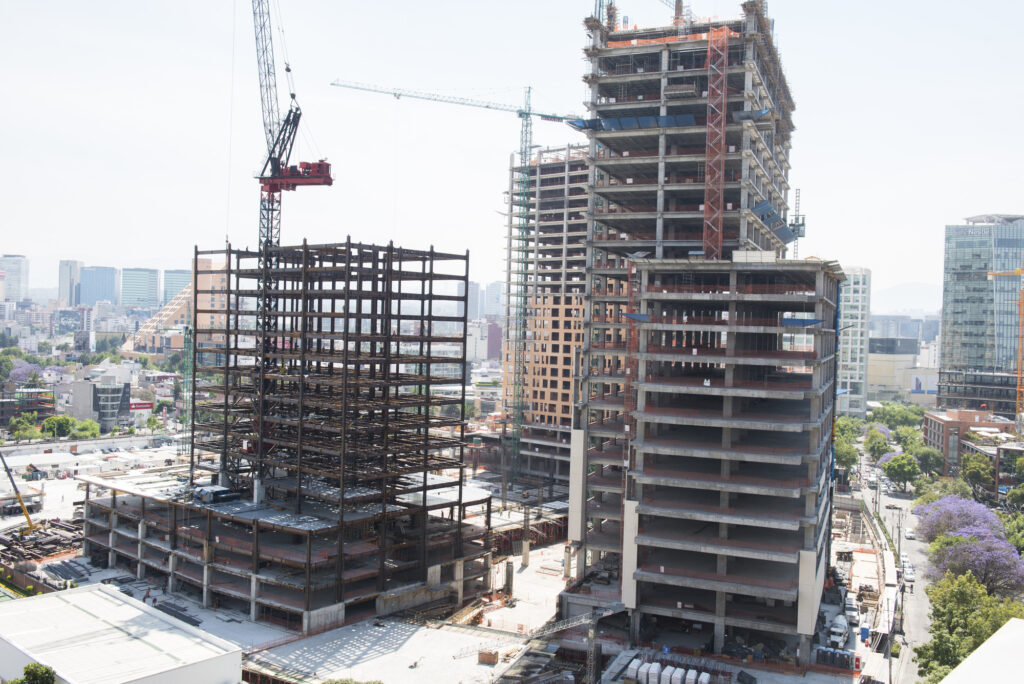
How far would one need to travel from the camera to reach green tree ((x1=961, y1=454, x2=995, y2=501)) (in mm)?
136875

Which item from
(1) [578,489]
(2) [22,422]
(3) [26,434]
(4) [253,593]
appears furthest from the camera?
(2) [22,422]

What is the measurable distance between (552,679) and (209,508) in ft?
137

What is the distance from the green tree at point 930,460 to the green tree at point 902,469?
529 centimetres

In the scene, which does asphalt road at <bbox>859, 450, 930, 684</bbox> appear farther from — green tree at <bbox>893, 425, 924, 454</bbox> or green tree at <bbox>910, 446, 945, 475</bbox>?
green tree at <bbox>893, 425, 924, 454</bbox>

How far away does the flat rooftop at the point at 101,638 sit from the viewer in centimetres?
5566

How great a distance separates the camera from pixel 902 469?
158m

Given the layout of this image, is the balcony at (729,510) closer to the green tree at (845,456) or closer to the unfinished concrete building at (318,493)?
the unfinished concrete building at (318,493)

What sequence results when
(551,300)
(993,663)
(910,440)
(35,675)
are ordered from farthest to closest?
1. (910,440)
2. (551,300)
3. (35,675)
4. (993,663)

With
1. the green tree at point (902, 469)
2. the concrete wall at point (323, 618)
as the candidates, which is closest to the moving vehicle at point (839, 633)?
the concrete wall at point (323, 618)

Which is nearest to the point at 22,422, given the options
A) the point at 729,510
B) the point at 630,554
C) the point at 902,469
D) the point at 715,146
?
the point at 630,554

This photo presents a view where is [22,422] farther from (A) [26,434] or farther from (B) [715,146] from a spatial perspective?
(B) [715,146]

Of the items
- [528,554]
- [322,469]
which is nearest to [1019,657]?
[322,469]

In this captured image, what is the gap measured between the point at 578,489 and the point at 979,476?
87546mm

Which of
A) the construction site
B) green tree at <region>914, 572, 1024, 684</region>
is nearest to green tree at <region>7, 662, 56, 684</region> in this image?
the construction site
